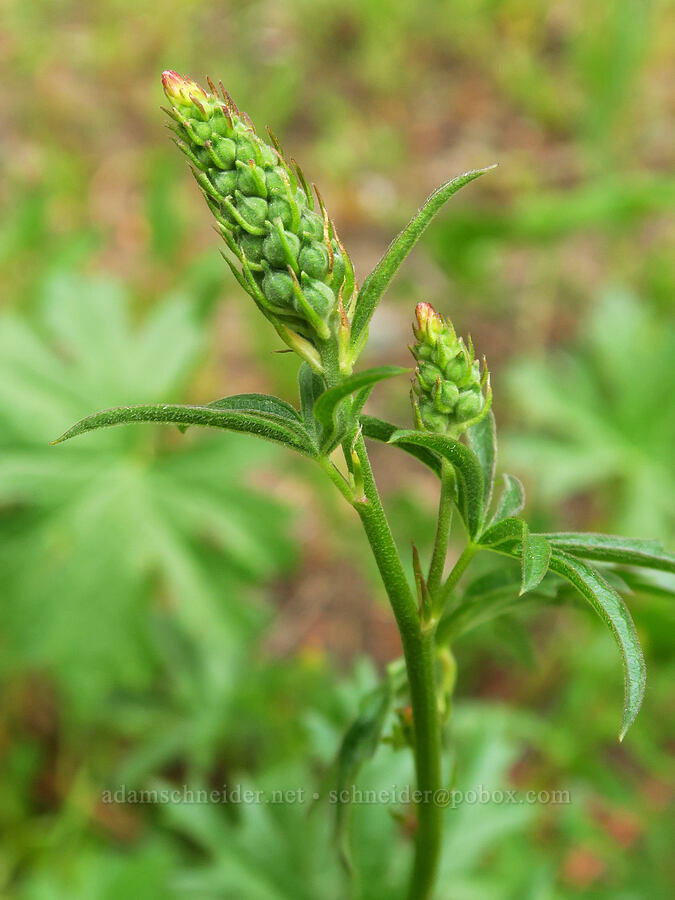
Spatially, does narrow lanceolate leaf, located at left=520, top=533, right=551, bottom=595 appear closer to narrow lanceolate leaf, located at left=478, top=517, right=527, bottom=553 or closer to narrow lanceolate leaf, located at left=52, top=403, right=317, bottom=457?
narrow lanceolate leaf, located at left=478, top=517, right=527, bottom=553

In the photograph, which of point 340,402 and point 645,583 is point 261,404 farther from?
point 645,583

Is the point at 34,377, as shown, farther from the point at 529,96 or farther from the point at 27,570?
the point at 529,96

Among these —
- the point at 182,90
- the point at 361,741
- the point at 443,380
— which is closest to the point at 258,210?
the point at 182,90

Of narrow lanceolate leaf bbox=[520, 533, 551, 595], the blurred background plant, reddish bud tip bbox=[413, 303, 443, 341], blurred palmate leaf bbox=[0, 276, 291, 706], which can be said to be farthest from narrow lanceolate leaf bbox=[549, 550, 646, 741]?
blurred palmate leaf bbox=[0, 276, 291, 706]

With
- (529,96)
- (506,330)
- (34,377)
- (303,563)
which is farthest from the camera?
(529,96)

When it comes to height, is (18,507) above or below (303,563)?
below

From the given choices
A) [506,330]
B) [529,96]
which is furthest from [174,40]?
[506,330]
